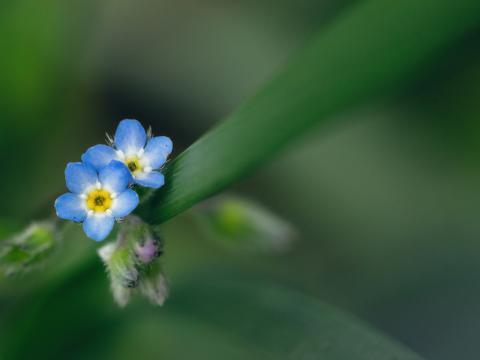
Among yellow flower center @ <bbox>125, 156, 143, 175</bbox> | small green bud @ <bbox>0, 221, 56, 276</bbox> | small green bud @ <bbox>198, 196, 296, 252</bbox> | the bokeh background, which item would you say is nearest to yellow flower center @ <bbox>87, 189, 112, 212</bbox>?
yellow flower center @ <bbox>125, 156, 143, 175</bbox>

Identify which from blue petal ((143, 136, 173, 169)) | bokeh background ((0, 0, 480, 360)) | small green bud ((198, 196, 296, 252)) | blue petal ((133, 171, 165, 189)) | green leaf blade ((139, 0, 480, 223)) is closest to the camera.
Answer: blue petal ((133, 171, 165, 189))

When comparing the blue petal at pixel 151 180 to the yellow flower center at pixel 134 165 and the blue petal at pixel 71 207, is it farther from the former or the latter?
the blue petal at pixel 71 207

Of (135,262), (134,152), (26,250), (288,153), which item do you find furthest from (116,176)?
(288,153)

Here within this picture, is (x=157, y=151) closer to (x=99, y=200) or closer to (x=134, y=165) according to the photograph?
(x=134, y=165)

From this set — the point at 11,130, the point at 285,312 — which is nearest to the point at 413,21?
the point at 285,312

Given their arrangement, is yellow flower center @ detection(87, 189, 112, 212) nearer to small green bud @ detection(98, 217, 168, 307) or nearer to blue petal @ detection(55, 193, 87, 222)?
blue petal @ detection(55, 193, 87, 222)

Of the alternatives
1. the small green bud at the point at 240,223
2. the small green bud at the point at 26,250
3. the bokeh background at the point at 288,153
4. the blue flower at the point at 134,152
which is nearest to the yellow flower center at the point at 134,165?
the blue flower at the point at 134,152

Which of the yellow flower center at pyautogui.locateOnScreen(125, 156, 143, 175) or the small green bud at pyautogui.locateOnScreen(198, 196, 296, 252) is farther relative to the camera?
the small green bud at pyautogui.locateOnScreen(198, 196, 296, 252)

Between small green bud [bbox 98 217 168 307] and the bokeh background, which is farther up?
the bokeh background
